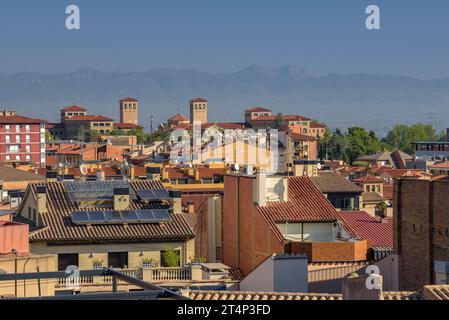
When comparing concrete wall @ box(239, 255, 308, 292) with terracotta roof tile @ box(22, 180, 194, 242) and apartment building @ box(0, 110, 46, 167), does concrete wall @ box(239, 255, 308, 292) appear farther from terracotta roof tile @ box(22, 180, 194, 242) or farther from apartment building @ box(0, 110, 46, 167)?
apartment building @ box(0, 110, 46, 167)

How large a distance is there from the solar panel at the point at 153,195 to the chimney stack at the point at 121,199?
1.69 ft

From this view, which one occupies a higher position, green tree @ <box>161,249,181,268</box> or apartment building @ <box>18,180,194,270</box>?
apartment building @ <box>18,180,194,270</box>

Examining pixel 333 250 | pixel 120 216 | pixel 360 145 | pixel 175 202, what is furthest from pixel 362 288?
pixel 360 145

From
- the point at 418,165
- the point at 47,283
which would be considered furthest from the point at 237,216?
the point at 418,165

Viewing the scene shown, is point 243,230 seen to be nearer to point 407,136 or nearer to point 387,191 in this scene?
point 387,191

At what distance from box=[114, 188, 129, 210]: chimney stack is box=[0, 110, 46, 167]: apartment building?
96519 millimetres

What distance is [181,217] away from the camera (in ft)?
78.4

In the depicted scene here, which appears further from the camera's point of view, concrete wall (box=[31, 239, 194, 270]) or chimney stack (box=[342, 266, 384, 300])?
concrete wall (box=[31, 239, 194, 270])

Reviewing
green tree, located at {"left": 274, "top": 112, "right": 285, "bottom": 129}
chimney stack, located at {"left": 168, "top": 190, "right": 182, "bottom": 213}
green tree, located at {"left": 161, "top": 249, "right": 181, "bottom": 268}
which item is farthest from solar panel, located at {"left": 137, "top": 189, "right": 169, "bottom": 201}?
green tree, located at {"left": 274, "top": 112, "right": 285, "bottom": 129}

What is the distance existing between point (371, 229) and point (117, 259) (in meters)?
5.03

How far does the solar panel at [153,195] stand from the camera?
24.3m

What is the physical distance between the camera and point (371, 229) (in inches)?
939

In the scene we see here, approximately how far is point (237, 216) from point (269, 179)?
4.56ft

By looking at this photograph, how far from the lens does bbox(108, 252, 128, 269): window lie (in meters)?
22.5
